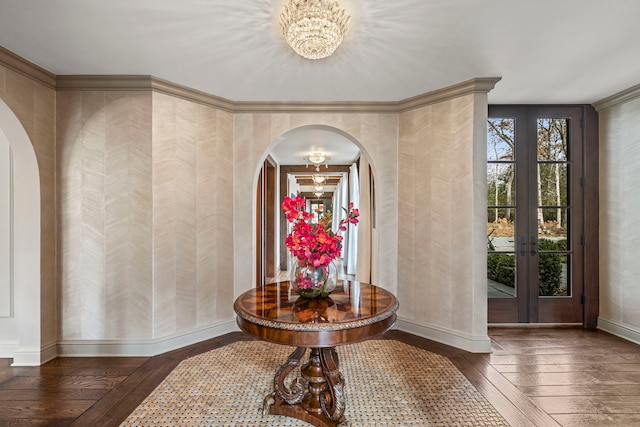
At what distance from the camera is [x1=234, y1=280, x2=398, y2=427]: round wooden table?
5.49 feet

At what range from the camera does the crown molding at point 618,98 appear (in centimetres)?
338

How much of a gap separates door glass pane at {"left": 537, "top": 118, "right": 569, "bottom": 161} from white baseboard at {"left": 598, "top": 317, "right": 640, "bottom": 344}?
74.9 inches

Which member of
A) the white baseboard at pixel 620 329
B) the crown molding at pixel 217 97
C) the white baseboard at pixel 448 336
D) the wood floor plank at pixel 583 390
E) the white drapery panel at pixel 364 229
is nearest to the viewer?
the wood floor plank at pixel 583 390

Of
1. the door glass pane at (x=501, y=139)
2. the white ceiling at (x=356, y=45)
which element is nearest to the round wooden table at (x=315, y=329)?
the white ceiling at (x=356, y=45)

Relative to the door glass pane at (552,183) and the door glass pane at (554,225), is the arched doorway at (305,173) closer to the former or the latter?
the door glass pane at (552,183)

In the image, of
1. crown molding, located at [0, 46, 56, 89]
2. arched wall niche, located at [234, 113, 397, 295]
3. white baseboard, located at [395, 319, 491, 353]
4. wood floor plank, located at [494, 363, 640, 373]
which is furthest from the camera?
arched wall niche, located at [234, 113, 397, 295]

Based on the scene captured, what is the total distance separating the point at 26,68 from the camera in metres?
2.75

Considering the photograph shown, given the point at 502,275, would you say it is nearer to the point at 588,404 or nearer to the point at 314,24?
the point at 588,404

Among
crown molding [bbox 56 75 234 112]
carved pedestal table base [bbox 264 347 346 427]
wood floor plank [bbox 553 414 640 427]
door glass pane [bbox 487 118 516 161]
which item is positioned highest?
crown molding [bbox 56 75 234 112]

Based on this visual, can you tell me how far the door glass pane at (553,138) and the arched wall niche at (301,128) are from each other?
1.75 meters

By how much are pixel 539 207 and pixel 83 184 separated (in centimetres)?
484

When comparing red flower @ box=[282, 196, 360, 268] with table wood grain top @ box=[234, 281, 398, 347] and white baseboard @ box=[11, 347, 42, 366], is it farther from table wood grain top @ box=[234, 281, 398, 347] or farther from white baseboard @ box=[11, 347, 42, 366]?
white baseboard @ box=[11, 347, 42, 366]

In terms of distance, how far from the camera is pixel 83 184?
3049mm

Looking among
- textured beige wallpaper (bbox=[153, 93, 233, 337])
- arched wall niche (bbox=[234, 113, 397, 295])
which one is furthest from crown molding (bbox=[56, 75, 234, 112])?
arched wall niche (bbox=[234, 113, 397, 295])
